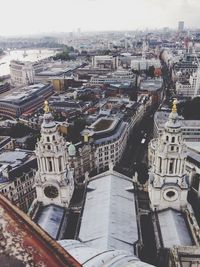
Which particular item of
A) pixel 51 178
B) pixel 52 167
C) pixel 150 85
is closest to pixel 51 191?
pixel 51 178

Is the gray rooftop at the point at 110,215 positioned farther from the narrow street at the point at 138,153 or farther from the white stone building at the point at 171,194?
the narrow street at the point at 138,153

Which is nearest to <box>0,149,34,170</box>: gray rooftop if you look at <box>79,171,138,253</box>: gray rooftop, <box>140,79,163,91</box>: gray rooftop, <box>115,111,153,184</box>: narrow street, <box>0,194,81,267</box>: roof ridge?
<box>79,171,138,253</box>: gray rooftop

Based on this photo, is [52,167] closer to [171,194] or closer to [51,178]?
[51,178]

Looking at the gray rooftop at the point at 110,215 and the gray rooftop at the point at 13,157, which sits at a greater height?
the gray rooftop at the point at 110,215

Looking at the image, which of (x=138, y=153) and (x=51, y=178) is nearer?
(x=51, y=178)

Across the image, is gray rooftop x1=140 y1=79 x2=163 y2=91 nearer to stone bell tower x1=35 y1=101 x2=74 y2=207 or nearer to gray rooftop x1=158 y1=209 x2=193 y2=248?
stone bell tower x1=35 y1=101 x2=74 y2=207

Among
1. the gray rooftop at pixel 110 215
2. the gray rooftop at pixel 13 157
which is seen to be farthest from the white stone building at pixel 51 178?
the gray rooftop at pixel 13 157

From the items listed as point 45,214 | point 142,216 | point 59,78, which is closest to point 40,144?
point 45,214
